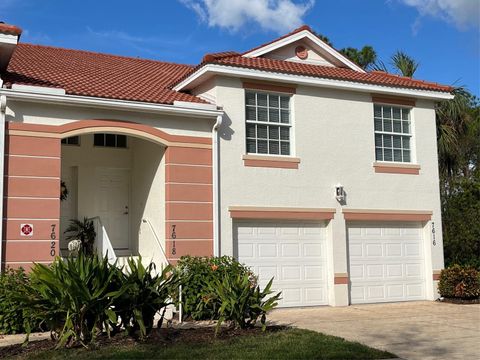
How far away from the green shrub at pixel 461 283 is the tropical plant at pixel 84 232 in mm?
9320

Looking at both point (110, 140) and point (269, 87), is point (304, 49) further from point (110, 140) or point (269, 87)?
point (110, 140)

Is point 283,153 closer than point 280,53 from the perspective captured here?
Yes

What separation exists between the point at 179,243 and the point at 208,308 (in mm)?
1850

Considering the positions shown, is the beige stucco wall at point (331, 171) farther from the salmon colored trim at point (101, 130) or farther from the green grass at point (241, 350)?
the green grass at point (241, 350)

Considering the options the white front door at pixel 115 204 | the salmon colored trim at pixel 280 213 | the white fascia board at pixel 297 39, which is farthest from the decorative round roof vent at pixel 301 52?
the white front door at pixel 115 204

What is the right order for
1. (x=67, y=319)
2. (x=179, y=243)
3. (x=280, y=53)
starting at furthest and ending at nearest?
(x=280, y=53), (x=179, y=243), (x=67, y=319)

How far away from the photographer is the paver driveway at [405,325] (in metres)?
9.61

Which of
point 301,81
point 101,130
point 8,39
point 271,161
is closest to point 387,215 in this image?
point 271,161

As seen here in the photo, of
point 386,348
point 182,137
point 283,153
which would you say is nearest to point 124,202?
point 182,137

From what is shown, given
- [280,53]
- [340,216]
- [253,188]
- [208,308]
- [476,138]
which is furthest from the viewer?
[476,138]

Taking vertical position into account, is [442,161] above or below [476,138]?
below

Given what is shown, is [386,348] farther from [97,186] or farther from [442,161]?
[442,161]

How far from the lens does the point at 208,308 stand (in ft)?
41.5

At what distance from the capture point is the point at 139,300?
9.30m
